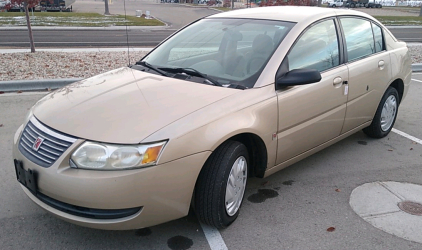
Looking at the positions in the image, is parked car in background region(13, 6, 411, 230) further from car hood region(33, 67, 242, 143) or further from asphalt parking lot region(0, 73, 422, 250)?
asphalt parking lot region(0, 73, 422, 250)

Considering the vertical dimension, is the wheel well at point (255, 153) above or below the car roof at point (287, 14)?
below

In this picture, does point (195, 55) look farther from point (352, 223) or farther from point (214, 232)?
point (352, 223)

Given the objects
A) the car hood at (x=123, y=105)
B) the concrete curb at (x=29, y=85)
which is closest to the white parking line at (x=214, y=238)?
the car hood at (x=123, y=105)

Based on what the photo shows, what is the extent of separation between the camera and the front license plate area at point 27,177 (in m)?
2.78

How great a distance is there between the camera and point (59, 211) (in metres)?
2.76

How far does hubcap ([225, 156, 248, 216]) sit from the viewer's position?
3.13 m

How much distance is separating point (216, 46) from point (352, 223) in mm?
2043

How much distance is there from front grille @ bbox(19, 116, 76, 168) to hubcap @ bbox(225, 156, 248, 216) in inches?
46.9

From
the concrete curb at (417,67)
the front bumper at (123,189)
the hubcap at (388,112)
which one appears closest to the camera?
the front bumper at (123,189)

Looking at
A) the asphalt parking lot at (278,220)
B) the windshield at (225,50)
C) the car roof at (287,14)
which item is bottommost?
the asphalt parking lot at (278,220)

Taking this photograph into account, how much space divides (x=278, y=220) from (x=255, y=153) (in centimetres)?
58

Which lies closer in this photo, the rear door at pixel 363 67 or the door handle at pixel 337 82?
the door handle at pixel 337 82

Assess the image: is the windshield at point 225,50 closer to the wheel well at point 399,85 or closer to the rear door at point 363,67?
the rear door at point 363,67

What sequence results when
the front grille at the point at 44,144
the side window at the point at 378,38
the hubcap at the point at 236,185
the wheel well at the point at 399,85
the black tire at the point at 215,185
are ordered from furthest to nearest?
1. the wheel well at the point at 399,85
2. the side window at the point at 378,38
3. the hubcap at the point at 236,185
4. the black tire at the point at 215,185
5. the front grille at the point at 44,144
